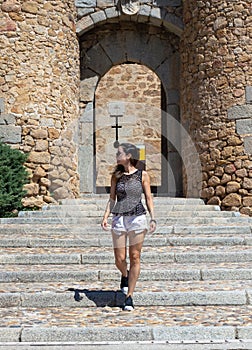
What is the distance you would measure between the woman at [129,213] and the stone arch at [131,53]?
6590mm

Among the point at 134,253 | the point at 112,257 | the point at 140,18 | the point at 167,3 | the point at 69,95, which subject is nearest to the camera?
the point at 134,253

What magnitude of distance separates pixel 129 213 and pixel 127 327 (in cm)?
88

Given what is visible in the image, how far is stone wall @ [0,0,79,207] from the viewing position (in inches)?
363

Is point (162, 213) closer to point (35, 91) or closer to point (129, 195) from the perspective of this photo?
point (35, 91)

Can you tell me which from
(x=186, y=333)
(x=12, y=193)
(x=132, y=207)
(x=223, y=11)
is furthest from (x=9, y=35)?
(x=186, y=333)

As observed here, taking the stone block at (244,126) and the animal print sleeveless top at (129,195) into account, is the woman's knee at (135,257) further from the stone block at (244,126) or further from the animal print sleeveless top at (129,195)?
the stone block at (244,126)

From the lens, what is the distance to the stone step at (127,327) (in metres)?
3.62

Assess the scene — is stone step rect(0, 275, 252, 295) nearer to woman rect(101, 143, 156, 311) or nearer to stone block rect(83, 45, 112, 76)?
woman rect(101, 143, 156, 311)

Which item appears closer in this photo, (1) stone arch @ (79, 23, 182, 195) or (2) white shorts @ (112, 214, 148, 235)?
(2) white shorts @ (112, 214, 148, 235)

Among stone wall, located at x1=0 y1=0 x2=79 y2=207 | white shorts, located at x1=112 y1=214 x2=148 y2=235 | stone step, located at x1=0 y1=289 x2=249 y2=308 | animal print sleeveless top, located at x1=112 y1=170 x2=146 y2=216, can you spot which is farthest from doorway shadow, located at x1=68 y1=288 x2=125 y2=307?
stone wall, located at x1=0 y1=0 x2=79 y2=207

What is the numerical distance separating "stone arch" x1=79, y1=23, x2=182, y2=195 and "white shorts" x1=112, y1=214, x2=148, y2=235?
6.73m

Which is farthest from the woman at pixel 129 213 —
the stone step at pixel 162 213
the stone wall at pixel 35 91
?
the stone wall at pixel 35 91

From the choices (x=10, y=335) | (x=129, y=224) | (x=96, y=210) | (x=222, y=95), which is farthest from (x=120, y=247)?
(x=222, y=95)

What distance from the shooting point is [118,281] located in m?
5.18
